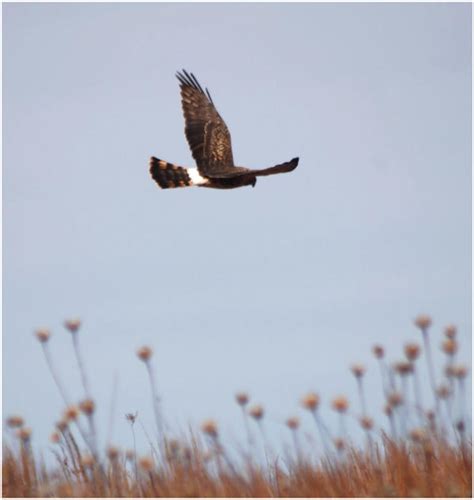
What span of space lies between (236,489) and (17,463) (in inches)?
66.8

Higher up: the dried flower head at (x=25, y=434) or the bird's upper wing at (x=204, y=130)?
the bird's upper wing at (x=204, y=130)

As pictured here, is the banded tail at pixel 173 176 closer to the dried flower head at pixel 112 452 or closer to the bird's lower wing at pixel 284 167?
the bird's lower wing at pixel 284 167

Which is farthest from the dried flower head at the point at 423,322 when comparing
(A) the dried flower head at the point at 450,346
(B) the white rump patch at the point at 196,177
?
(B) the white rump patch at the point at 196,177

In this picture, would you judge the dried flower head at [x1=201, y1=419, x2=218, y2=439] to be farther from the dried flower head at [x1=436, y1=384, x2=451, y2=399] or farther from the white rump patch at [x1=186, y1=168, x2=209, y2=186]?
the white rump patch at [x1=186, y1=168, x2=209, y2=186]

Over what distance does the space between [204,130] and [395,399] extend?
30.8 feet

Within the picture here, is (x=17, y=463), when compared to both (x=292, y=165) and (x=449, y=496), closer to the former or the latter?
(x=449, y=496)

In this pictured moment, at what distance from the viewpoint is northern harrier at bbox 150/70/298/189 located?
13.0 m

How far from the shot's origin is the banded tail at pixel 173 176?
1309 cm

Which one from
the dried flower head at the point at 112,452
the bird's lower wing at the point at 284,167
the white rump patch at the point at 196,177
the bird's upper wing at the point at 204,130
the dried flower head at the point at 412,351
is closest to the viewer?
the dried flower head at the point at 412,351

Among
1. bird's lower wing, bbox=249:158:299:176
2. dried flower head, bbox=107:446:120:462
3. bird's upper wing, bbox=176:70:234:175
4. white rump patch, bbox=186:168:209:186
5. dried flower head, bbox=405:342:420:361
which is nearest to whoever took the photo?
dried flower head, bbox=405:342:420:361

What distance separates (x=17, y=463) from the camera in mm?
6812

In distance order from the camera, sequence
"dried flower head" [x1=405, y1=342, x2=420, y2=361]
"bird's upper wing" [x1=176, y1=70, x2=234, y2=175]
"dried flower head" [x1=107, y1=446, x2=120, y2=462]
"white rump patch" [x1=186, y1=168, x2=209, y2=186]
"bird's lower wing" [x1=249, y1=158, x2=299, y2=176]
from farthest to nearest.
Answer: "bird's upper wing" [x1=176, y1=70, x2=234, y2=175]
"white rump patch" [x1=186, y1=168, x2=209, y2=186]
"bird's lower wing" [x1=249, y1=158, x2=299, y2=176]
"dried flower head" [x1=107, y1=446, x2=120, y2=462]
"dried flower head" [x1=405, y1=342, x2=420, y2=361]

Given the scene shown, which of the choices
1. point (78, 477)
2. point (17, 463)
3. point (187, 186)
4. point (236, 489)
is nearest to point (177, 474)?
point (236, 489)

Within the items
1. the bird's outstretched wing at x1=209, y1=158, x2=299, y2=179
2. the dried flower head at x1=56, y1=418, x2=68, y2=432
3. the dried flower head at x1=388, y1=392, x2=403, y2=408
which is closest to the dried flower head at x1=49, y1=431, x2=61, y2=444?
the dried flower head at x1=56, y1=418, x2=68, y2=432
